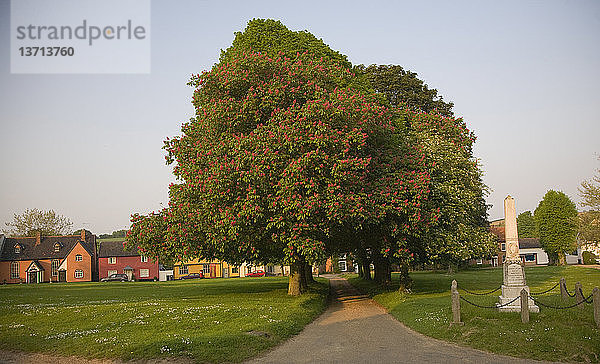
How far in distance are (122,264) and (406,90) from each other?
216 feet

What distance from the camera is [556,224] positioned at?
291 feet

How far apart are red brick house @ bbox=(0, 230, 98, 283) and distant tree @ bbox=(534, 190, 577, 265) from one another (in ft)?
258

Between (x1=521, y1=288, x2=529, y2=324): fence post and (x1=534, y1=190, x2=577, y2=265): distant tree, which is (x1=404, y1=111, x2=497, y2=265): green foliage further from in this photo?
(x1=534, y1=190, x2=577, y2=265): distant tree

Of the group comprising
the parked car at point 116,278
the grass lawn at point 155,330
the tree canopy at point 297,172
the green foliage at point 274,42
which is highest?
the green foliage at point 274,42

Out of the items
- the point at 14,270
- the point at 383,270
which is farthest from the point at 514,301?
the point at 14,270

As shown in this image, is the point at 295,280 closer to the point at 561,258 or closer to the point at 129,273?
the point at 129,273

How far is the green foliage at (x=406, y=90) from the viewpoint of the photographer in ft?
158

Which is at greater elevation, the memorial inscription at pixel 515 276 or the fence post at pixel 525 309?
the memorial inscription at pixel 515 276

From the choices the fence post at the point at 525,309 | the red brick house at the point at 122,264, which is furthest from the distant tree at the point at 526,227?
the fence post at the point at 525,309

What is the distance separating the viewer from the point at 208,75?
2750 centimetres

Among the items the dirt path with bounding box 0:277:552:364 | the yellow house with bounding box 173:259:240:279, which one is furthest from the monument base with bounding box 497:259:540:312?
the yellow house with bounding box 173:259:240:279

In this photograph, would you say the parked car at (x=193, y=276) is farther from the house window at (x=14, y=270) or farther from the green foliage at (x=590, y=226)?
the green foliage at (x=590, y=226)

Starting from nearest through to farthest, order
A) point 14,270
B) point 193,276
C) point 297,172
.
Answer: point 297,172 → point 14,270 → point 193,276

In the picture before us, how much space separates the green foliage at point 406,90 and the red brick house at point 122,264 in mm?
61155
